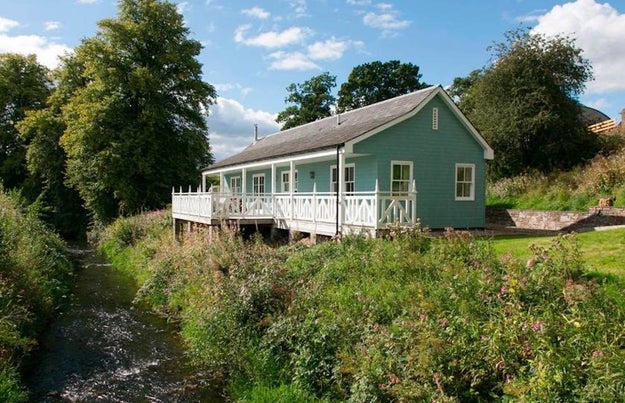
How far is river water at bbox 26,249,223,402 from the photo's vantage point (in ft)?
26.4

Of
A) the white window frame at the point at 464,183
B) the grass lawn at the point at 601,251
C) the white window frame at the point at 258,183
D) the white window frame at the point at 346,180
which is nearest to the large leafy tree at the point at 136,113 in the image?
the white window frame at the point at 258,183

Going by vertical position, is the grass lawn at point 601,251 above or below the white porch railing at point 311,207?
below

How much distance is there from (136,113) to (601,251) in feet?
96.0

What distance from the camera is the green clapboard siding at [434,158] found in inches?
658

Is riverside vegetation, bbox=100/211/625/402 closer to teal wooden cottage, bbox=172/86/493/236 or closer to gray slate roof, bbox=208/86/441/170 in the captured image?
teal wooden cottage, bbox=172/86/493/236

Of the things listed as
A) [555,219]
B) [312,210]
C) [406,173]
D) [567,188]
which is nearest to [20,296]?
[312,210]

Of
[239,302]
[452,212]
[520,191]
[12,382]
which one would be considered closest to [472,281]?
[239,302]

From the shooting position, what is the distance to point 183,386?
8312 mm

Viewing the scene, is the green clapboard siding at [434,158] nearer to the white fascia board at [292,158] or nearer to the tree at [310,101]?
the white fascia board at [292,158]

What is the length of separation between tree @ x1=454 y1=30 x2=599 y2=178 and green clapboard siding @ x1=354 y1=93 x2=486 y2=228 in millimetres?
6200

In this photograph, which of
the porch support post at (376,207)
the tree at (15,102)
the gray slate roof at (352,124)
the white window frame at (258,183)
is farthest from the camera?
the tree at (15,102)

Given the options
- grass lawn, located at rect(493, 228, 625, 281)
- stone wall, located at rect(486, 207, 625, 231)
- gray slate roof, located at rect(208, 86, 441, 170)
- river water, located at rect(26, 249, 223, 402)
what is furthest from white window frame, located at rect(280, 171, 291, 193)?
grass lawn, located at rect(493, 228, 625, 281)

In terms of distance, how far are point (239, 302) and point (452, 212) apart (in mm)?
10922

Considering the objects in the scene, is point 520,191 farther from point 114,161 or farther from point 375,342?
point 114,161
